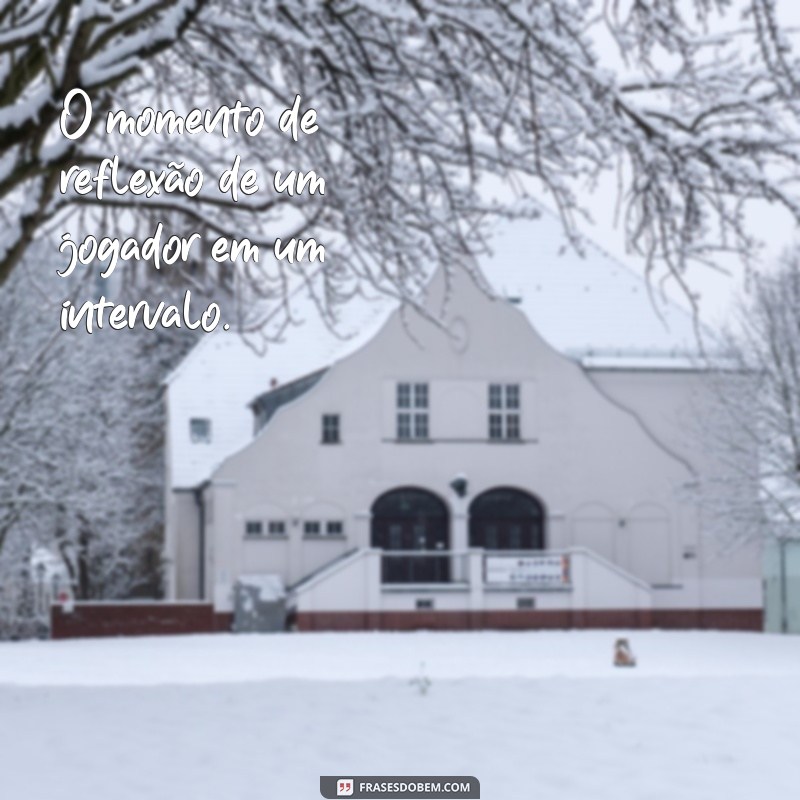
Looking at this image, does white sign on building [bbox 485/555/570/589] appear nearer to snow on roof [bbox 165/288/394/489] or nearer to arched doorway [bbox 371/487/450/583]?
arched doorway [bbox 371/487/450/583]

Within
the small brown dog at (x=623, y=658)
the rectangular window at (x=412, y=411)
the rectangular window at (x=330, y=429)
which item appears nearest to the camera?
the small brown dog at (x=623, y=658)

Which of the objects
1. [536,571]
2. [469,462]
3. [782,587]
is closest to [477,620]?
[536,571]

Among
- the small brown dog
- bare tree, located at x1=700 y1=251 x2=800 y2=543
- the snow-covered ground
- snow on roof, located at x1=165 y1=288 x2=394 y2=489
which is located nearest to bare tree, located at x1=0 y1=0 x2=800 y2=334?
the snow-covered ground

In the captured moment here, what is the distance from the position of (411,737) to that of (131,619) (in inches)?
1063

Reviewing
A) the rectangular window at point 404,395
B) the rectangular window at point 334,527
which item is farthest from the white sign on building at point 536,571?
the rectangular window at point 404,395

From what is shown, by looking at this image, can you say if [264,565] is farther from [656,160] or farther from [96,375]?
[656,160]

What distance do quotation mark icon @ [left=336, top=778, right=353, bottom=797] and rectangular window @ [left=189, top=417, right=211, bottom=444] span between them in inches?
1395

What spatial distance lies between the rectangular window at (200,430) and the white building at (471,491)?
0.98 m

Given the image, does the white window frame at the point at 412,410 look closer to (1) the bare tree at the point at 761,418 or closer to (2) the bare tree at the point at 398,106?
(1) the bare tree at the point at 761,418

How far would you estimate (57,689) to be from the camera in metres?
15.9

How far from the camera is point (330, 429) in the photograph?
137 feet

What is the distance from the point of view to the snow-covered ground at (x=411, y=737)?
10.4 metres

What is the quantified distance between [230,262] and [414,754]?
14.4 ft

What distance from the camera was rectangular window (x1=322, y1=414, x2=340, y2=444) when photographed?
41625 mm
